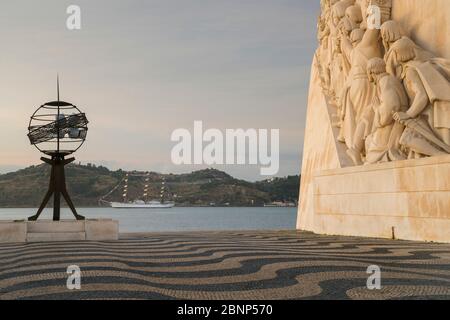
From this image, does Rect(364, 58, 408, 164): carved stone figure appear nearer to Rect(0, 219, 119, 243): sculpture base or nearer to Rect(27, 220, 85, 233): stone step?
Rect(0, 219, 119, 243): sculpture base

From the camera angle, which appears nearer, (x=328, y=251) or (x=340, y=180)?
(x=328, y=251)

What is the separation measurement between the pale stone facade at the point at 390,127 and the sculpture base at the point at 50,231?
593 cm

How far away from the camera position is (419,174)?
9.97 m

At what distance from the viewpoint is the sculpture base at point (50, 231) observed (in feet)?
35.9

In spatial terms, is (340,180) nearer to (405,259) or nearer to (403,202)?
(403,202)

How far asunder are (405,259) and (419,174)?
3572 millimetres

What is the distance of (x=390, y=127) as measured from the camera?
11.6m

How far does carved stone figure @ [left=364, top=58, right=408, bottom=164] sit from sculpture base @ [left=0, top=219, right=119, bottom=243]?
6.51 m

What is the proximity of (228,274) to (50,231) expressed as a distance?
6739mm

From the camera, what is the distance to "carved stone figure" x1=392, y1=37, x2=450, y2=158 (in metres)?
10.1

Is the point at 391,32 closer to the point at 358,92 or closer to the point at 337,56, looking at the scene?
the point at 358,92

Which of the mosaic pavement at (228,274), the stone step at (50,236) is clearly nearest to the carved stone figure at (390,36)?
the mosaic pavement at (228,274)
